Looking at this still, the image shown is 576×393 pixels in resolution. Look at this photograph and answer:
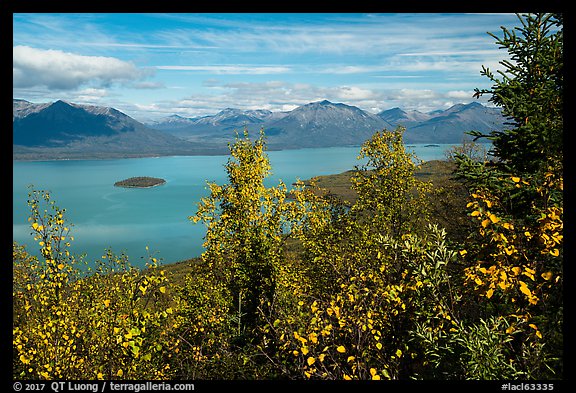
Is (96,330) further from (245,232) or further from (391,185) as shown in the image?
(391,185)

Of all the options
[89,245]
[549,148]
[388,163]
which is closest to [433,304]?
[549,148]

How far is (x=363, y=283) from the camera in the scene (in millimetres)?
9031

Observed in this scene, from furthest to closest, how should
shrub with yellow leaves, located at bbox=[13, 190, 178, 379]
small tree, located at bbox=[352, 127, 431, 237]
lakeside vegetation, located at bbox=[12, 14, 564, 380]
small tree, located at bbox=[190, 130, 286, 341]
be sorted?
small tree, located at bbox=[352, 127, 431, 237], small tree, located at bbox=[190, 130, 286, 341], shrub with yellow leaves, located at bbox=[13, 190, 178, 379], lakeside vegetation, located at bbox=[12, 14, 564, 380]

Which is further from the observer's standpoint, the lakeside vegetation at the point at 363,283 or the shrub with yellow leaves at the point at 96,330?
the shrub with yellow leaves at the point at 96,330

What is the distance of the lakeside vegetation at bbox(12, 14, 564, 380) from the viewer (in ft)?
19.5

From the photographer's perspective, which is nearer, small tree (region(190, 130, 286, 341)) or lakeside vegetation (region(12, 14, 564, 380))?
lakeside vegetation (region(12, 14, 564, 380))

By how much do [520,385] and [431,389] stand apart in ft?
4.20

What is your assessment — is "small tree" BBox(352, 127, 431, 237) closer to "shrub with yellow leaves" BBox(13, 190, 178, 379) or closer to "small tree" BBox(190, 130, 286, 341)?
"small tree" BBox(190, 130, 286, 341)

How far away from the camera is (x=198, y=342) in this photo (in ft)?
50.8

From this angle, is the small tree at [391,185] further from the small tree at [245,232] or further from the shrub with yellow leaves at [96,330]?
the shrub with yellow leaves at [96,330]

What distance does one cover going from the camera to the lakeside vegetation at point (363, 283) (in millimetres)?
5941

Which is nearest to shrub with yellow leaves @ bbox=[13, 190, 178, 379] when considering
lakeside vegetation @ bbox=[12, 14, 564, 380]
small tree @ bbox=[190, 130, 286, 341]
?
lakeside vegetation @ bbox=[12, 14, 564, 380]

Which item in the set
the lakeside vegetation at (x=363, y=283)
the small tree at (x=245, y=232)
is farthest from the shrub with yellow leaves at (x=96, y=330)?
the small tree at (x=245, y=232)

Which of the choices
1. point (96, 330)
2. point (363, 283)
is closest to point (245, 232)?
point (363, 283)
